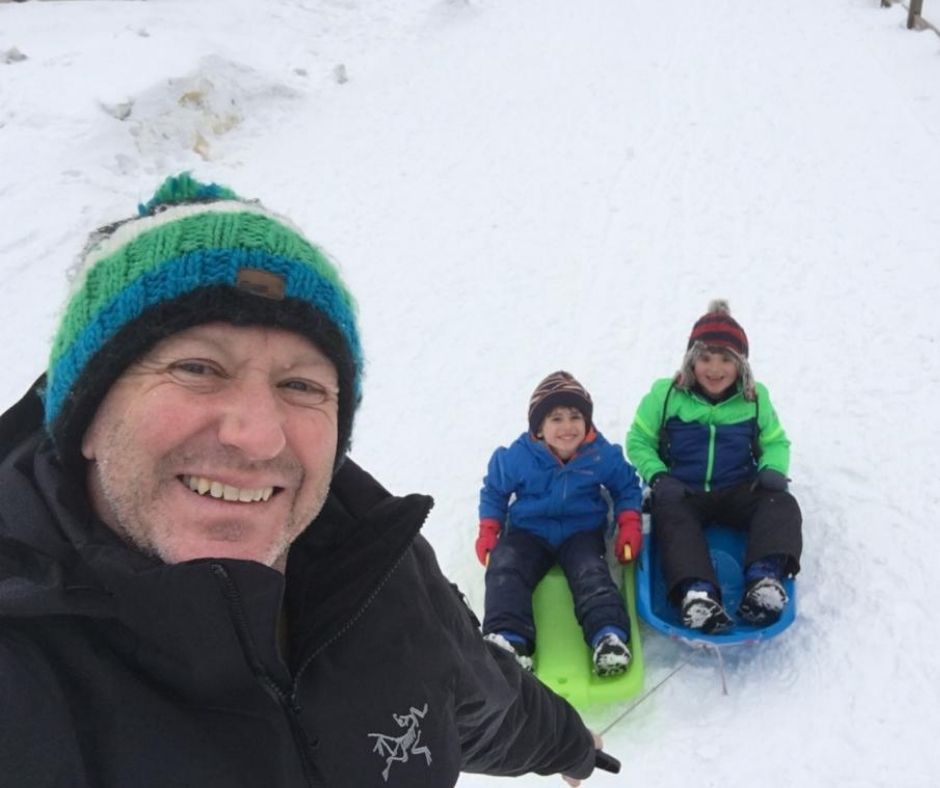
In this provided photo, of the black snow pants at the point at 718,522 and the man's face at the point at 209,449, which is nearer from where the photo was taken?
the man's face at the point at 209,449

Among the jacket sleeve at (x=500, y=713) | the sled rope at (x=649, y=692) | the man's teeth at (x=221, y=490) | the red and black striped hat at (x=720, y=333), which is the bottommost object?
the sled rope at (x=649, y=692)

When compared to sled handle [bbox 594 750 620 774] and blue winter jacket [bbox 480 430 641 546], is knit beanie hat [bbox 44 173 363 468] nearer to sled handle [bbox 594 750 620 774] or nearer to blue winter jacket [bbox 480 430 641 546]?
sled handle [bbox 594 750 620 774]

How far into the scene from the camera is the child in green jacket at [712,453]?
3.72 metres

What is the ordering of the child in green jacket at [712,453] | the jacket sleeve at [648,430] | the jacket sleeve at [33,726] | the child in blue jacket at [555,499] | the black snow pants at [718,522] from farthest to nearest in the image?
the jacket sleeve at [648,430] → the child in blue jacket at [555,499] → the child in green jacket at [712,453] → the black snow pants at [718,522] → the jacket sleeve at [33,726]

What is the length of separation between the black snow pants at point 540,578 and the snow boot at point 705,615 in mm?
278

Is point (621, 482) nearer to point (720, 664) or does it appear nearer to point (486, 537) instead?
point (486, 537)

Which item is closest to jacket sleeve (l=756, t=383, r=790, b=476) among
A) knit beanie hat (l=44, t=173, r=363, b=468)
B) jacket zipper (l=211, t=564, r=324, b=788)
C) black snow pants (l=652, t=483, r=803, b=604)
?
black snow pants (l=652, t=483, r=803, b=604)

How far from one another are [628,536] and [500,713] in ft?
6.85

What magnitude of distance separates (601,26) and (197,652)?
13.0 m

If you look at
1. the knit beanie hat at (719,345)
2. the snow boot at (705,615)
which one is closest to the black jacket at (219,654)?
the snow boot at (705,615)

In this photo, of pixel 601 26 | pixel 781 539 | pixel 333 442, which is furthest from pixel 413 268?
pixel 601 26

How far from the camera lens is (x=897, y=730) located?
122 inches

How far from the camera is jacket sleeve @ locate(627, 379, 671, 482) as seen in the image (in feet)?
13.9

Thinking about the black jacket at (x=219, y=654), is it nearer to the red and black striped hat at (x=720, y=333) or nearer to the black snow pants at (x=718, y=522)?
the black snow pants at (x=718, y=522)
